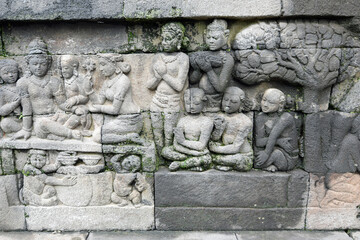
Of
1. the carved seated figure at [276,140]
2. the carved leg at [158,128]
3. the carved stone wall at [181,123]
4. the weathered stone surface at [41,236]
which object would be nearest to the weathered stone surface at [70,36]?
the carved stone wall at [181,123]

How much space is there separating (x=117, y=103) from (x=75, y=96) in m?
0.57

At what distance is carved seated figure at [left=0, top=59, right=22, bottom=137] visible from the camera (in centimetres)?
369

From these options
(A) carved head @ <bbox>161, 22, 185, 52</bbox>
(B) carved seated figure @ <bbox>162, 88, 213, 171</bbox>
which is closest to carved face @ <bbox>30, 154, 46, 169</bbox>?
(B) carved seated figure @ <bbox>162, 88, 213, 171</bbox>

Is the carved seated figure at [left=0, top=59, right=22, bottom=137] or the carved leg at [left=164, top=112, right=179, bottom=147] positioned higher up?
the carved seated figure at [left=0, top=59, right=22, bottom=137]

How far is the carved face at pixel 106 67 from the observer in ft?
12.1

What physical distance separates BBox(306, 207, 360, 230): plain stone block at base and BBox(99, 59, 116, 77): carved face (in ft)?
A: 10.3

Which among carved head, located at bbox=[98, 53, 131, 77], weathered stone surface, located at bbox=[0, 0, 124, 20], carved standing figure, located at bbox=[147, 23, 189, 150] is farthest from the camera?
carved head, located at bbox=[98, 53, 131, 77]

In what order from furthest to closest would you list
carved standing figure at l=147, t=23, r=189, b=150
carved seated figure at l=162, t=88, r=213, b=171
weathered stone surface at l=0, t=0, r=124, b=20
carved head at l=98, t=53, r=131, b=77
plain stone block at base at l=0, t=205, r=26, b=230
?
plain stone block at base at l=0, t=205, r=26, b=230, carved seated figure at l=162, t=88, r=213, b=171, carved head at l=98, t=53, r=131, b=77, carved standing figure at l=147, t=23, r=189, b=150, weathered stone surface at l=0, t=0, r=124, b=20

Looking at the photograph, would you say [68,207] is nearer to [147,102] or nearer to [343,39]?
[147,102]

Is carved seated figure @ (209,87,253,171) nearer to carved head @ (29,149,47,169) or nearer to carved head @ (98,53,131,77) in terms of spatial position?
carved head @ (98,53,131,77)

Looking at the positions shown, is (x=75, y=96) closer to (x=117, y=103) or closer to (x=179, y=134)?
(x=117, y=103)

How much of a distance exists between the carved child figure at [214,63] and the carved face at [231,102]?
10cm

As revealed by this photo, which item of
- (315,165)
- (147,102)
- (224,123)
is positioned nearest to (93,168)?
(147,102)

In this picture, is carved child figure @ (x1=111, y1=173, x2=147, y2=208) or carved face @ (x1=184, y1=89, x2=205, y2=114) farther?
carved child figure @ (x1=111, y1=173, x2=147, y2=208)
